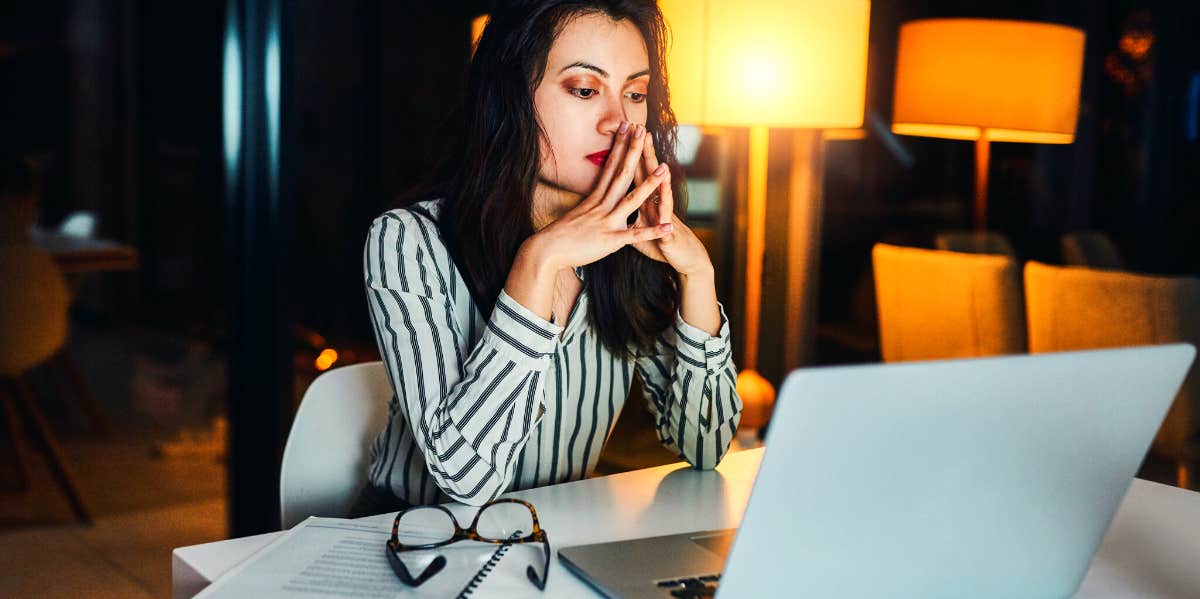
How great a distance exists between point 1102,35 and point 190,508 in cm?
303

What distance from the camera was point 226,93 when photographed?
7.05 feet

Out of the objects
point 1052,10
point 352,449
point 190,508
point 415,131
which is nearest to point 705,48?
point 415,131

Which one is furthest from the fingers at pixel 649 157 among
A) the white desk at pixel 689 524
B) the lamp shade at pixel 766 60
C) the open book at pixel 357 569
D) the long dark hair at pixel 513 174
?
the lamp shade at pixel 766 60

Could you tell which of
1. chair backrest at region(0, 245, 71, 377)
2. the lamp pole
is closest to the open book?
chair backrest at region(0, 245, 71, 377)

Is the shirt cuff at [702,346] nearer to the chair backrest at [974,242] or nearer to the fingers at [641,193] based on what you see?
the fingers at [641,193]

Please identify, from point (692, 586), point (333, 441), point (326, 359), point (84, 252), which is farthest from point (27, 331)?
point (692, 586)

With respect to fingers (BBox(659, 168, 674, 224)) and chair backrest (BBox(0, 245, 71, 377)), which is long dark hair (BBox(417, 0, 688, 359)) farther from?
chair backrest (BBox(0, 245, 71, 377))

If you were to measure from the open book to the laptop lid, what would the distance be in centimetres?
25

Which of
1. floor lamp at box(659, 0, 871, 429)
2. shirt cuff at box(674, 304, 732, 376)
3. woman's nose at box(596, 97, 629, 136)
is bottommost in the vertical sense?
shirt cuff at box(674, 304, 732, 376)

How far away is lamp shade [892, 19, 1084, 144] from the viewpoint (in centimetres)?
294

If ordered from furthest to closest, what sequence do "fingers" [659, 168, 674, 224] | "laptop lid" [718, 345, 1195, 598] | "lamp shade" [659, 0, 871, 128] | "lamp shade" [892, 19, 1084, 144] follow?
1. "lamp shade" [892, 19, 1084, 144]
2. "lamp shade" [659, 0, 871, 128]
3. "fingers" [659, 168, 674, 224]
4. "laptop lid" [718, 345, 1195, 598]

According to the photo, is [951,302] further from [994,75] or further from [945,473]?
[945,473]

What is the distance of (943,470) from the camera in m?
0.67

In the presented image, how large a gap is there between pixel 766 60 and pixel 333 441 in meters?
1.39
